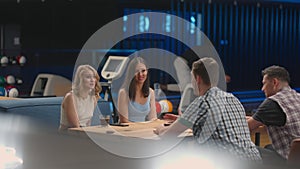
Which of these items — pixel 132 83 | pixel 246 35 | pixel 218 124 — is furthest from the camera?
pixel 246 35

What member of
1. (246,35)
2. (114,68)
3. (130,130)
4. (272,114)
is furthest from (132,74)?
(246,35)

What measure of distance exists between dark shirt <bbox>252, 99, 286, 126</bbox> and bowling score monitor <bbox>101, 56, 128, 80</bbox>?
280 centimetres

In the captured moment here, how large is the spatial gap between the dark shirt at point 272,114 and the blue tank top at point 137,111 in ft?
4.17

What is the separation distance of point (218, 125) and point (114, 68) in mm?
3459

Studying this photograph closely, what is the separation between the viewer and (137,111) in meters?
4.73

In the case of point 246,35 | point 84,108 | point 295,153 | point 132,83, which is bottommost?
point 295,153

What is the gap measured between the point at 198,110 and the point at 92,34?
850 centimetres

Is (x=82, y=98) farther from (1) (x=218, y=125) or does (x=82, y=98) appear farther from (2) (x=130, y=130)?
(1) (x=218, y=125)

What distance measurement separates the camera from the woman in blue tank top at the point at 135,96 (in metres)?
4.67

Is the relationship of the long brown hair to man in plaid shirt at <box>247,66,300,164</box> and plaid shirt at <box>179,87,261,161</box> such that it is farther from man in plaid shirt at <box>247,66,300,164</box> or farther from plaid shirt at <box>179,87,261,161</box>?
plaid shirt at <box>179,87,261,161</box>

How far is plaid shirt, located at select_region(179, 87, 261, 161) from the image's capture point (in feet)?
10.1

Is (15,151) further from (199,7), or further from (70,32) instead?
(199,7)

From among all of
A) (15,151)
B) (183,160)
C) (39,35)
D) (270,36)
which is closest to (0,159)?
(15,151)

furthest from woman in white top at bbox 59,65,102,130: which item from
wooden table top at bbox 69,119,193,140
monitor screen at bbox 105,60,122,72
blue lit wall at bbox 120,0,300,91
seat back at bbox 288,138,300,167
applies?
blue lit wall at bbox 120,0,300,91
